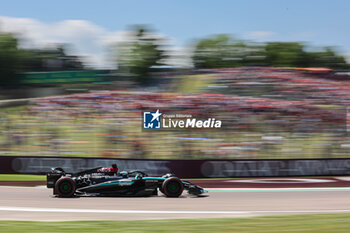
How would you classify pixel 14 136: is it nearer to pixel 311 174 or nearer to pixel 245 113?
pixel 245 113

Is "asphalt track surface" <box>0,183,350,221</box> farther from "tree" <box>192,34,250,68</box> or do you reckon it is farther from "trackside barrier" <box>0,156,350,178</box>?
"tree" <box>192,34,250,68</box>

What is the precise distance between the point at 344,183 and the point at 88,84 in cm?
2356

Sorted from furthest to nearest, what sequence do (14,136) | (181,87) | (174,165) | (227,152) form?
(181,87), (14,136), (227,152), (174,165)

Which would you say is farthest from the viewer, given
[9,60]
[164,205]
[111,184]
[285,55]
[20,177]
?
[285,55]

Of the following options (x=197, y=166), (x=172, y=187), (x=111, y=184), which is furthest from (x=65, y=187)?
(x=197, y=166)

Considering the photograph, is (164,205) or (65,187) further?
(65,187)

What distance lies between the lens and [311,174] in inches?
595

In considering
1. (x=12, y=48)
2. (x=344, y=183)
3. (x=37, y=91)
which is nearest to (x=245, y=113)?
(x=344, y=183)

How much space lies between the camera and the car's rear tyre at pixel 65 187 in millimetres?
9586

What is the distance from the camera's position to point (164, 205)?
8.76m

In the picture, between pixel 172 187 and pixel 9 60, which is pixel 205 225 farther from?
pixel 9 60

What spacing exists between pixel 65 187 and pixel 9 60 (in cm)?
3268

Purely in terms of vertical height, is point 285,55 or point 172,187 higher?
point 285,55

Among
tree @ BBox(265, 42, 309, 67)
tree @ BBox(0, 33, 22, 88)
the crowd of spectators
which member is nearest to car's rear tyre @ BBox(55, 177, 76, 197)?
the crowd of spectators
